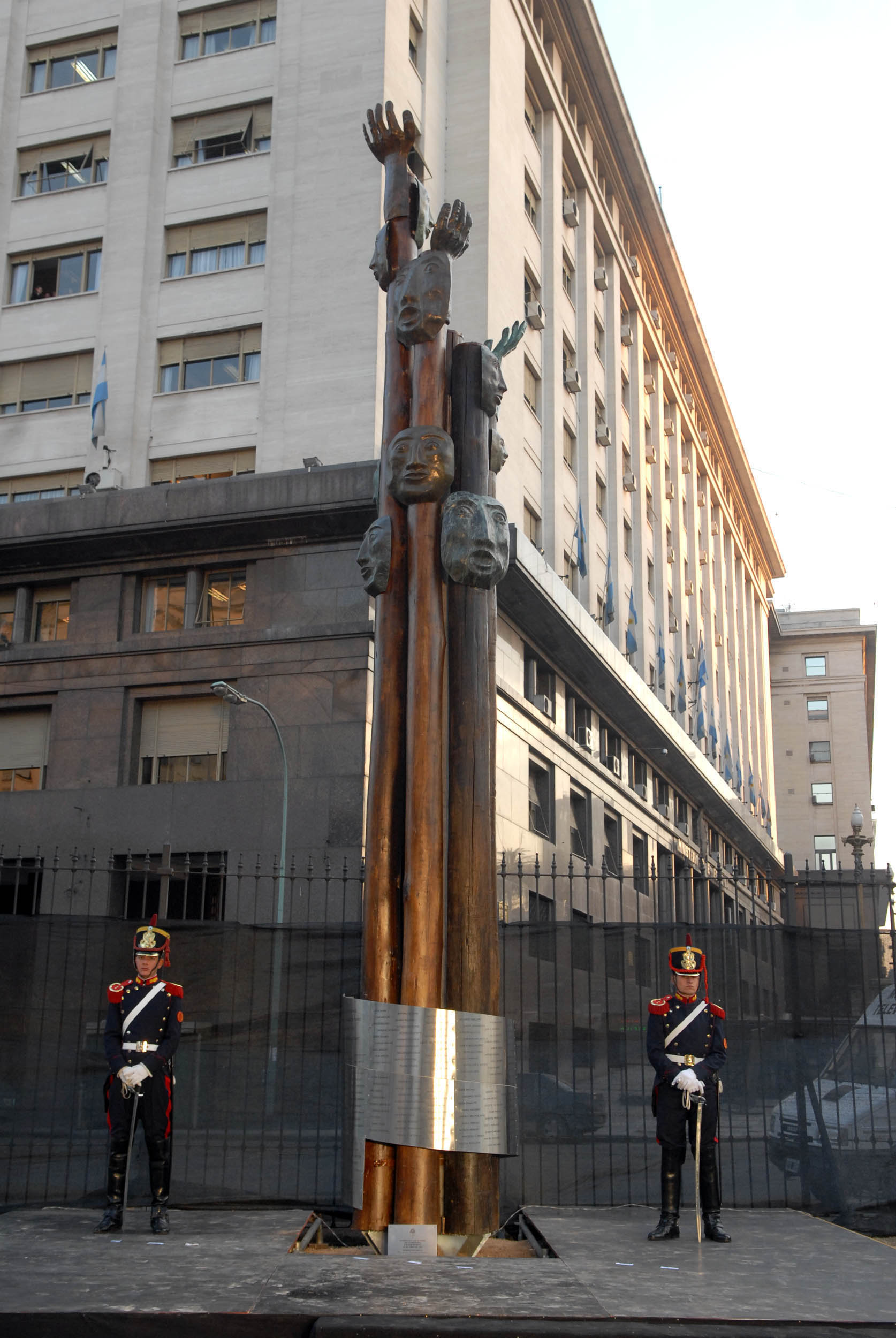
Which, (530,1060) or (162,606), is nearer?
Result: (530,1060)

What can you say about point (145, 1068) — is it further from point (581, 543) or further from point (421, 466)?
point (581, 543)

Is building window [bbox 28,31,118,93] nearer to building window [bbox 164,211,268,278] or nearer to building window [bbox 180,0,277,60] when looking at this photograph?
building window [bbox 180,0,277,60]

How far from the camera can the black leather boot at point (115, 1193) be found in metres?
8.70

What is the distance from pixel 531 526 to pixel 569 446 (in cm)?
557

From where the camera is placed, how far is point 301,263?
98.8 feet

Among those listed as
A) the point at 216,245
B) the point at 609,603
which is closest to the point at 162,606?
the point at 216,245

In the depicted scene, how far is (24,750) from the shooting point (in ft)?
90.7

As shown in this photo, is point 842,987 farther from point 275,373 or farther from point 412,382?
point 275,373

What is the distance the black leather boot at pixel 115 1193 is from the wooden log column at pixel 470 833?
2318 millimetres

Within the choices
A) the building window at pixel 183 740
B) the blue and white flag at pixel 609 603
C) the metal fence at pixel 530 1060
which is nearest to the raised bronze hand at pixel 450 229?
the metal fence at pixel 530 1060

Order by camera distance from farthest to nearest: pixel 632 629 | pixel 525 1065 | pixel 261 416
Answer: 1. pixel 632 629
2. pixel 261 416
3. pixel 525 1065

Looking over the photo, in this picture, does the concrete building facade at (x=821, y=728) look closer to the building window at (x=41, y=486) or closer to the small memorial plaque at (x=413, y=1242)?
the building window at (x=41, y=486)

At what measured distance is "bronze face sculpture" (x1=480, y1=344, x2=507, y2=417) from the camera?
10.4 meters

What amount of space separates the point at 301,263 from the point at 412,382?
70.5 feet
